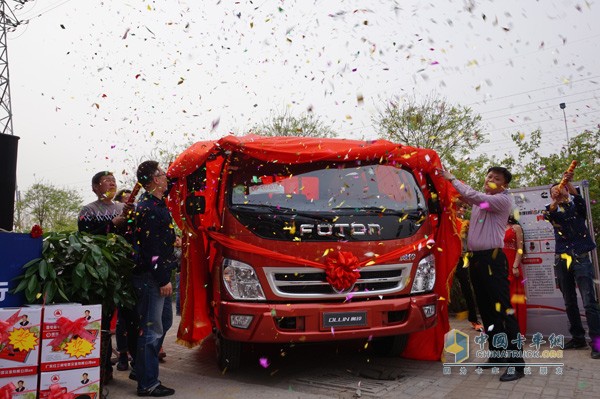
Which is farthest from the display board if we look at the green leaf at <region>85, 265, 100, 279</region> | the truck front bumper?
the green leaf at <region>85, 265, 100, 279</region>

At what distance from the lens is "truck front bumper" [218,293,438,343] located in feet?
15.2

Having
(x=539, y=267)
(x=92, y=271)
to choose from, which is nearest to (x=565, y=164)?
(x=539, y=267)

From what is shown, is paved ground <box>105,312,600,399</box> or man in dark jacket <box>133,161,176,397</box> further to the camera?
man in dark jacket <box>133,161,176,397</box>

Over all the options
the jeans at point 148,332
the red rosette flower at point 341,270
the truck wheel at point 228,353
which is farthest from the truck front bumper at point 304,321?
the jeans at point 148,332

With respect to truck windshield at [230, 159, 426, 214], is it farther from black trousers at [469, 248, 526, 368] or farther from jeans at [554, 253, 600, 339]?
jeans at [554, 253, 600, 339]

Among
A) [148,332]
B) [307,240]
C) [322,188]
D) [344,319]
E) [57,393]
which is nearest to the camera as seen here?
[57,393]

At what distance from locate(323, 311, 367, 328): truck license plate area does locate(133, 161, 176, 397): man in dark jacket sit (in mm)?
1536

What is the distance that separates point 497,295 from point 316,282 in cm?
191

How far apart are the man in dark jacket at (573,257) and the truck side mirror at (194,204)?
163 inches

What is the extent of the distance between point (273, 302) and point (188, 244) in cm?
123

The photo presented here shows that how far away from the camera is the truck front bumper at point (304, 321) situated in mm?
4641

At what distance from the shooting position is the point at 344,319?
474cm

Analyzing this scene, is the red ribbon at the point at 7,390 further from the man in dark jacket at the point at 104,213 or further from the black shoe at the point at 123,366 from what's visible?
the black shoe at the point at 123,366

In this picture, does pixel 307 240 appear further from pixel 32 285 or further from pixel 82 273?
pixel 32 285
